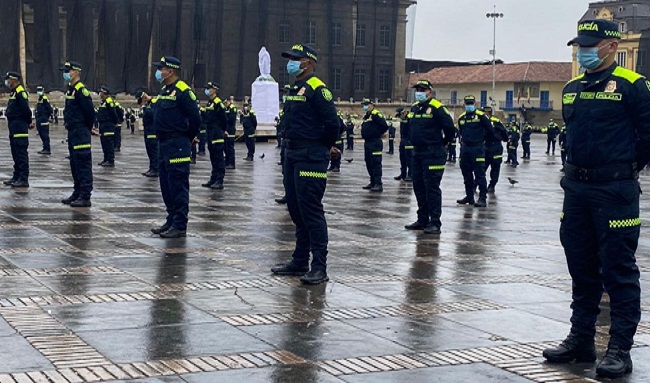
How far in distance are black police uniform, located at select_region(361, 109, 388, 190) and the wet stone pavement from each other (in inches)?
241

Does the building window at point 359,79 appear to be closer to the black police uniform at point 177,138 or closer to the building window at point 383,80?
the building window at point 383,80

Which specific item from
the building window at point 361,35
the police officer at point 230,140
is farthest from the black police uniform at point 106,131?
the building window at point 361,35

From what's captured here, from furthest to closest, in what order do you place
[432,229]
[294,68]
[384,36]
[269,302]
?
[384,36] < [432,229] < [294,68] < [269,302]

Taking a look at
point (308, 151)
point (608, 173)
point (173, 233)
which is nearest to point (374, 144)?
point (173, 233)

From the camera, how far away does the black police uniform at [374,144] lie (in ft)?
71.8

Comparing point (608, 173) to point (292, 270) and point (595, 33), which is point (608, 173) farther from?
point (292, 270)

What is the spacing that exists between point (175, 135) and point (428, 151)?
138 inches

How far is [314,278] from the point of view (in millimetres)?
9258

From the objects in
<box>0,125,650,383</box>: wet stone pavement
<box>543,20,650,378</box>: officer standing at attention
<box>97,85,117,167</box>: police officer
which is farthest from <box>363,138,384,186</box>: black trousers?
<box>543,20,650,378</box>: officer standing at attention

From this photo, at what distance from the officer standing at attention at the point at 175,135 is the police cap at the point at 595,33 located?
6.44 meters

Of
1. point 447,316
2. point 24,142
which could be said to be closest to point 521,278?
point 447,316

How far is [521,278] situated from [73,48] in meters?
63.6

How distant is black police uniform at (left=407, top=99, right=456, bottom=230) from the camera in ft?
46.1

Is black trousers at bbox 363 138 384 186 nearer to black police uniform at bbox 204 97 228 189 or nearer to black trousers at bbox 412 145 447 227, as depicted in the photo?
black police uniform at bbox 204 97 228 189
